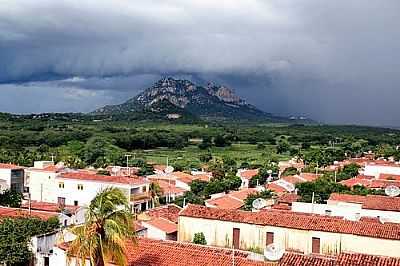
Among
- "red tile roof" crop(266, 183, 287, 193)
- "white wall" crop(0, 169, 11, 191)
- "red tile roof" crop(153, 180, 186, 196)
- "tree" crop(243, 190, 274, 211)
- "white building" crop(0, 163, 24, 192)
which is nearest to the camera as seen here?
"tree" crop(243, 190, 274, 211)

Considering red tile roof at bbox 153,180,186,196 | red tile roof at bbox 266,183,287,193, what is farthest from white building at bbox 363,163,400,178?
red tile roof at bbox 153,180,186,196

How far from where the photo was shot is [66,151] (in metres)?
109

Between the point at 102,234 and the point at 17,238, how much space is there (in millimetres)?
11970

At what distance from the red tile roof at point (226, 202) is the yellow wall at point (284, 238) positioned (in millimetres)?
18958

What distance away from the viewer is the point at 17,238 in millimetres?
27594

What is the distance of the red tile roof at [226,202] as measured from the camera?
49750mm

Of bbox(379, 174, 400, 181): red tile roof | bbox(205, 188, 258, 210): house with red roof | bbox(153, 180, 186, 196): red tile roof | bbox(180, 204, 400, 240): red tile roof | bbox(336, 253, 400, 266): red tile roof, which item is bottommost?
bbox(153, 180, 186, 196): red tile roof

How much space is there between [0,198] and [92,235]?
3170 centimetres

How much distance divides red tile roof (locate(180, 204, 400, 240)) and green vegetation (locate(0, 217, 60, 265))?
26.8ft

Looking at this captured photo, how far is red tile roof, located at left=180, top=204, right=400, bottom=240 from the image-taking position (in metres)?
26.9

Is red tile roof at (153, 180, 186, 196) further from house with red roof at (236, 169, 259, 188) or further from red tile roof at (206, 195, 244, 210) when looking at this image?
red tile roof at (206, 195, 244, 210)

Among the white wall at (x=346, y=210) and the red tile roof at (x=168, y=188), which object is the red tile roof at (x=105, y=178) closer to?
the red tile roof at (x=168, y=188)

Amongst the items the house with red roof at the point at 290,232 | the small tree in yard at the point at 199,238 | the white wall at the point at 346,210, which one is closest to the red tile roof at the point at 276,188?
the white wall at the point at 346,210

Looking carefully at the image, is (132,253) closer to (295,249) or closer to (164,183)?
(295,249)
